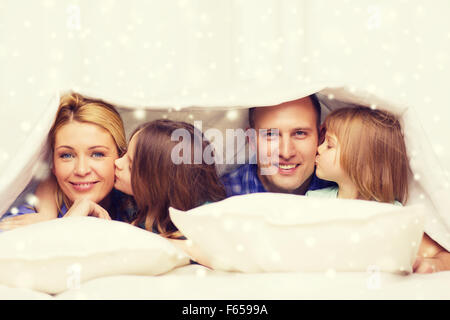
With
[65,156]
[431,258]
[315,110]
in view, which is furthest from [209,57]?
[431,258]

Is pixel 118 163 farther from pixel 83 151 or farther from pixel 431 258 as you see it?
pixel 431 258

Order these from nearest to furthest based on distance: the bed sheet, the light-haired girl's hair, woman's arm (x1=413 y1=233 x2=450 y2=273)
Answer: the bed sheet
woman's arm (x1=413 y1=233 x2=450 y2=273)
the light-haired girl's hair

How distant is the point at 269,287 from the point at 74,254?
0.31 metres

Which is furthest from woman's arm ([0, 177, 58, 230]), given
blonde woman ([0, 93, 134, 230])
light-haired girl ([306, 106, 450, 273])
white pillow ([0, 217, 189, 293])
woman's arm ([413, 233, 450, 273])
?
woman's arm ([413, 233, 450, 273])

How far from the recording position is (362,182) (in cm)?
113

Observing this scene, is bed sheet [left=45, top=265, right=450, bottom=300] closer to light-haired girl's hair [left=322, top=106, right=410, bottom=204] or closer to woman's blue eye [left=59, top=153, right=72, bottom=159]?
light-haired girl's hair [left=322, top=106, right=410, bottom=204]

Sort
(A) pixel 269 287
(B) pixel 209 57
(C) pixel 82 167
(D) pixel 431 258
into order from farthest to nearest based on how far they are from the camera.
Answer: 1. (B) pixel 209 57
2. (C) pixel 82 167
3. (D) pixel 431 258
4. (A) pixel 269 287

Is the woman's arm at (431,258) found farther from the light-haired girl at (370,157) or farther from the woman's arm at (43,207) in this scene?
the woman's arm at (43,207)

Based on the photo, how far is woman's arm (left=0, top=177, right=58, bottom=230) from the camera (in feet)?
3.84

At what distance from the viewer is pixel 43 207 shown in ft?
4.09

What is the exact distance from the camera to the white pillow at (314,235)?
767 millimetres

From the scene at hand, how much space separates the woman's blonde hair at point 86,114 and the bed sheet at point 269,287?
1.67ft

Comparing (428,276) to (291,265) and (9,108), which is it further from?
(9,108)

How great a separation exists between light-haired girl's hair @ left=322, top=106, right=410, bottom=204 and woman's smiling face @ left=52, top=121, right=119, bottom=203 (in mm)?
565
